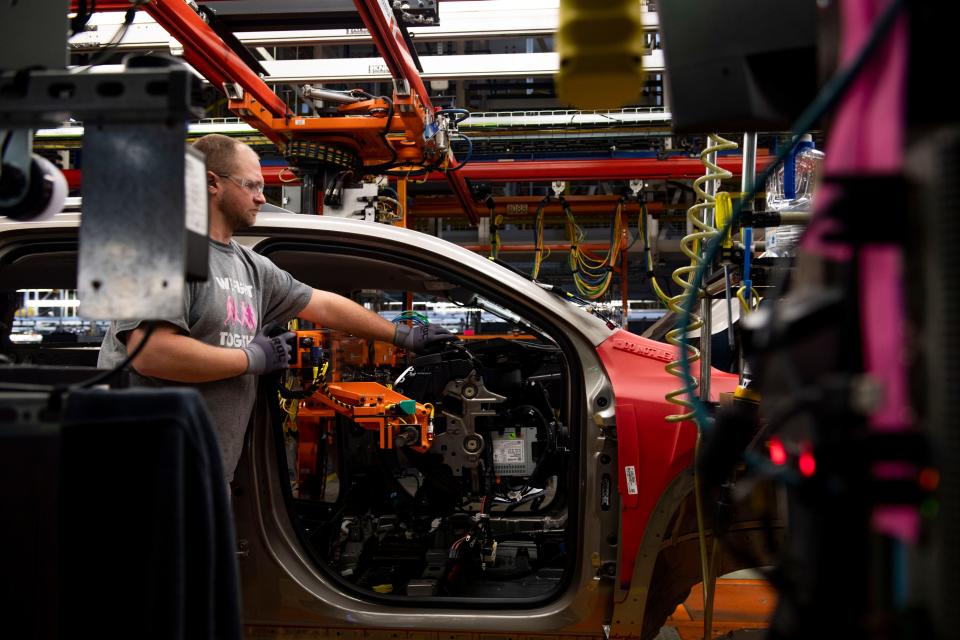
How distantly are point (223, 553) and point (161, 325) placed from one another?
3.75ft

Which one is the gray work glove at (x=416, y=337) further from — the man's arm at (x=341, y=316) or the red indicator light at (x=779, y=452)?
the red indicator light at (x=779, y=452)

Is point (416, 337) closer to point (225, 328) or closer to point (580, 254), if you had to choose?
point (225, 328)

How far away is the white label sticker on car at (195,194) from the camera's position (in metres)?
1.07

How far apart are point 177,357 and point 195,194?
107 centimetres

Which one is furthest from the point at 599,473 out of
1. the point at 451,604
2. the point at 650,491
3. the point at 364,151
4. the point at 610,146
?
the point at 610,146

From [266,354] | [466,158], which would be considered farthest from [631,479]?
[466,158]

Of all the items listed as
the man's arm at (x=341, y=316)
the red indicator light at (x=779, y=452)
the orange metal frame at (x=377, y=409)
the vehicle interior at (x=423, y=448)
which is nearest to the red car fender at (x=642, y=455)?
the vehicle interior at (x=423, y=448)

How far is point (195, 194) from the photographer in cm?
109

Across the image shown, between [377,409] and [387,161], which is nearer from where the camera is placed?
[377,409]

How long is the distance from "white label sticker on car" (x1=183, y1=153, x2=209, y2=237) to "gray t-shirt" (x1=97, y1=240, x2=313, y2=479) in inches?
38.6

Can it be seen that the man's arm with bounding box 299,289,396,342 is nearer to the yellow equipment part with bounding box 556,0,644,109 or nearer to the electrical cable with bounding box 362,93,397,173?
the electrical cable with bounding box 362,93,397,173

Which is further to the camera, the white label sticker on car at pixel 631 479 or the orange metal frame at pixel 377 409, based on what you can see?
the orange metal frame at pixel 377 409

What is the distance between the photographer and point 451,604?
239 centimetres

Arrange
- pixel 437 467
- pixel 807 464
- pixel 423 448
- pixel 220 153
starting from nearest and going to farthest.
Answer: pixel 807 464
pixel 220 153
pixel 423 448
pixel 437 467
